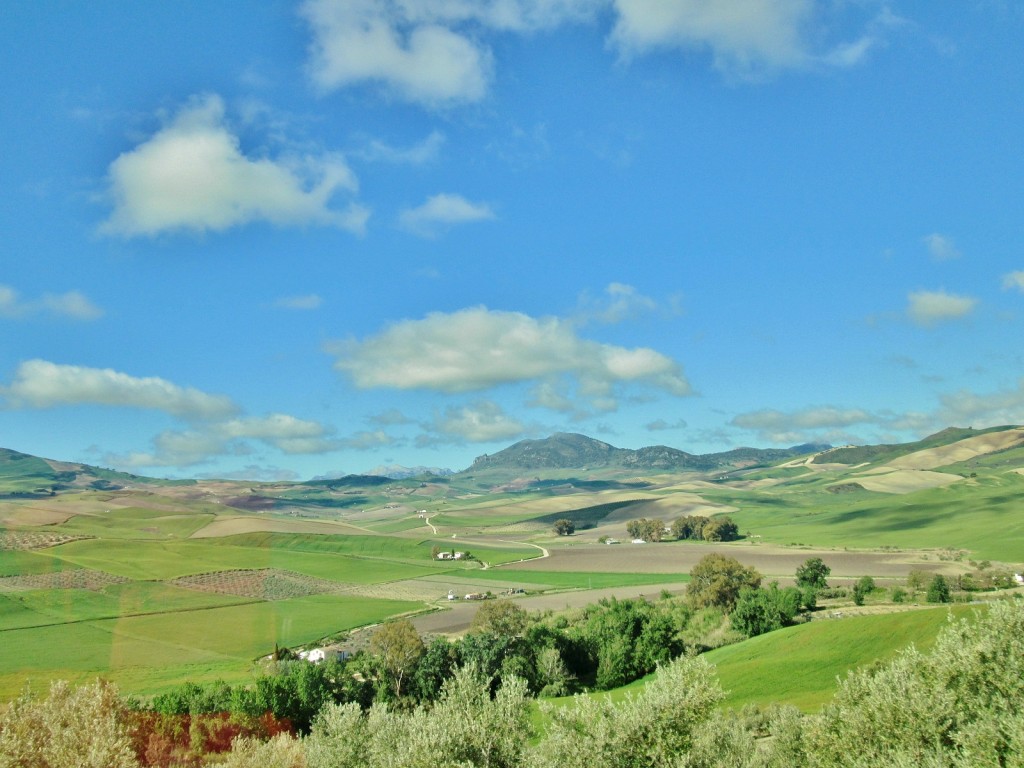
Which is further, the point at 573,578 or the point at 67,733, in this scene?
the point at 573,578

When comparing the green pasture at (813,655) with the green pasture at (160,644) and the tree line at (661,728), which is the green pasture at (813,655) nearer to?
the tree line at (661,728)

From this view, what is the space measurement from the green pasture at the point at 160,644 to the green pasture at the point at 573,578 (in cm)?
4137

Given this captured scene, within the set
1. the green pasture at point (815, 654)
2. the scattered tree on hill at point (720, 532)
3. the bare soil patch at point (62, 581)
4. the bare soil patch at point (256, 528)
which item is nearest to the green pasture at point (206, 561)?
the bare soil patch at point (62, 581)

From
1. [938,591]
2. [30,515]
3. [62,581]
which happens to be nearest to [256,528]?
[30,515]

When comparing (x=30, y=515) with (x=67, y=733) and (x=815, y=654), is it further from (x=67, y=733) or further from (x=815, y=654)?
(x=815, y=654)

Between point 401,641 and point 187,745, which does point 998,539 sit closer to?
point 401,641

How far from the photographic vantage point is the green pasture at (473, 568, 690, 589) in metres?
130

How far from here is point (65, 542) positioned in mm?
101812

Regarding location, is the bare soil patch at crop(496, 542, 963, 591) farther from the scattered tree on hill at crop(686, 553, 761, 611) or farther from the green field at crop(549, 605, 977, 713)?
the green field at crop(549, 605, 977, 713)

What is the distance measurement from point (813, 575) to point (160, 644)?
9234 centimetres

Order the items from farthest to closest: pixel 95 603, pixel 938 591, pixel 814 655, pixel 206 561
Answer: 1. pixel 206 561
2. pixel 938 591
3. pixel 95 603
4. pixel 814 655

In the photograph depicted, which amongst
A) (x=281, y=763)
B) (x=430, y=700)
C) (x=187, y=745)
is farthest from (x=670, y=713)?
(x=430, y=700)

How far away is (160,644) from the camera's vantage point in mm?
76000

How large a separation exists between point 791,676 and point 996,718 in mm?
37056
